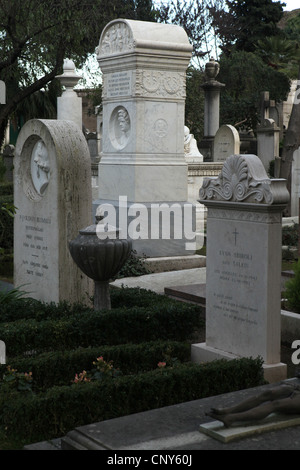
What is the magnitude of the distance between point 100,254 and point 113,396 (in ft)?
7.64

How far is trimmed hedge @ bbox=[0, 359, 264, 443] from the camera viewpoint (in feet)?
14.7

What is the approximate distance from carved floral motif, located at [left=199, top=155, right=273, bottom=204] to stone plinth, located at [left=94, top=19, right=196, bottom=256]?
4.79 metres

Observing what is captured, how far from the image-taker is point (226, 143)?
18375 mm

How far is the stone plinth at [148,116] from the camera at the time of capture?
10.8 m

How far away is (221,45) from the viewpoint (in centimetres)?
4116

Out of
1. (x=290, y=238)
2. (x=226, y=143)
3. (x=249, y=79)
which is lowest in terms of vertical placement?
(x=290, y=238)

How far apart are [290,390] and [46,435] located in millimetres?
1513

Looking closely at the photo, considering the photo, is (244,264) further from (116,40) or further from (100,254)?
(116,40)

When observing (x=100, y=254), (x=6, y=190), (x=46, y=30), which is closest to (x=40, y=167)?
(x=100, y=254)

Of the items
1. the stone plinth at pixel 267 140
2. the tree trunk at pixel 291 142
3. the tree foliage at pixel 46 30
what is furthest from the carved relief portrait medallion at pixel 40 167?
the stone plinth at pixel 267 140

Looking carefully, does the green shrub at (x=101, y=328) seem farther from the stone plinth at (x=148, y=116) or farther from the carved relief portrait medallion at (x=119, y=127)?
the carved relief portrait medallion at (x=119, y=127)

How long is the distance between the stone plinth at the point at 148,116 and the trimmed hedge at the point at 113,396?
5723 millimetres

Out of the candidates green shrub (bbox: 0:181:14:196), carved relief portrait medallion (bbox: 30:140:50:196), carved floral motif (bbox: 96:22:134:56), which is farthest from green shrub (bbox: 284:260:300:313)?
green shrub (bbox: 0:181:14:196)
